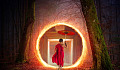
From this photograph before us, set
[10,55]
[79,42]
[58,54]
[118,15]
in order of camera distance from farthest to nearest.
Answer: [79,42]
[10,55]
[118,15]
[58,54]

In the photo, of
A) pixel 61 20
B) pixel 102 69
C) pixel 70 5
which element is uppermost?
pixel 70 5

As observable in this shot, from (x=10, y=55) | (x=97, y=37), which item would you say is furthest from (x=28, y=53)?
(x=97, y=37)

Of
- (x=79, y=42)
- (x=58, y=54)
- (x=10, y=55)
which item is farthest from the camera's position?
(x=79, y=42)

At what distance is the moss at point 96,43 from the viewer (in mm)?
2564

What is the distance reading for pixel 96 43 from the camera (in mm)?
2633

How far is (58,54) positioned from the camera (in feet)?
13.7

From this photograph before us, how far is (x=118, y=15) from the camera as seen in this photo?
450 centimetres

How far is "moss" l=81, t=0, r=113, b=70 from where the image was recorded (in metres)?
2.56

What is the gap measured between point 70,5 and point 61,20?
1005mm

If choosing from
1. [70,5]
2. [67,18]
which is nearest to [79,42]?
[67,18]

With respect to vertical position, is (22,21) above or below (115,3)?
below

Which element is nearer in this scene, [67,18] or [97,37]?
[97,37]

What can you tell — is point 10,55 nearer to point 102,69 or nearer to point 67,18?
point 67,18

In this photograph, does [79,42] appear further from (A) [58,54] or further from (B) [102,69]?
(B) [102,69]
